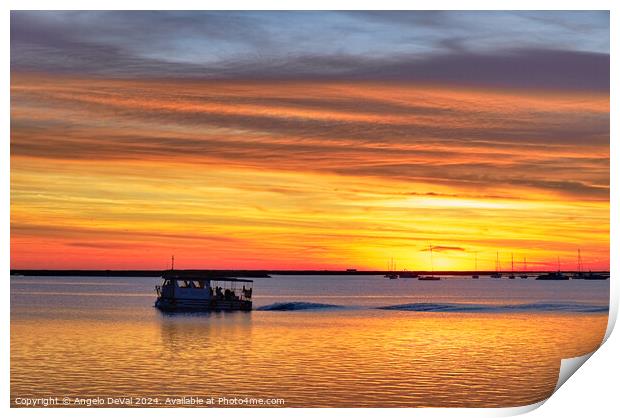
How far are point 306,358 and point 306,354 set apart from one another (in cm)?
63

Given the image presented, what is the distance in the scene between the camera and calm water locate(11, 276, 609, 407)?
1164cm

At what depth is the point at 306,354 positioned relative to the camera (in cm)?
1575

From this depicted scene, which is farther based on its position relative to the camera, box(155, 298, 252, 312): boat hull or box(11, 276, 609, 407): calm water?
box(155, 298, 252, 312): boat hull

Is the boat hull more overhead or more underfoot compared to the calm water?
more overhead

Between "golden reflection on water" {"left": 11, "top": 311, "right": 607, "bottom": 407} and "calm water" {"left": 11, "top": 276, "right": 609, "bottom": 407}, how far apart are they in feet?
0.09

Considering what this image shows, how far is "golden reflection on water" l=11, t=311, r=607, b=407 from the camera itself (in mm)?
11602

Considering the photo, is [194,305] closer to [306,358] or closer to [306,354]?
[306,354]

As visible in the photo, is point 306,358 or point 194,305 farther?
point 194,305

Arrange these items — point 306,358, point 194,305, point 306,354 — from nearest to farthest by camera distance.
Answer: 1. point 306,358
2. point 306,354
3. point 194,305

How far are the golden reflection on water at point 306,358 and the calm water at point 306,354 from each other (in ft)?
0.09

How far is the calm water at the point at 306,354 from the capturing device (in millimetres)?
11641

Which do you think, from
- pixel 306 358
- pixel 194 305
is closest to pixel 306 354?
pixel 306 358
